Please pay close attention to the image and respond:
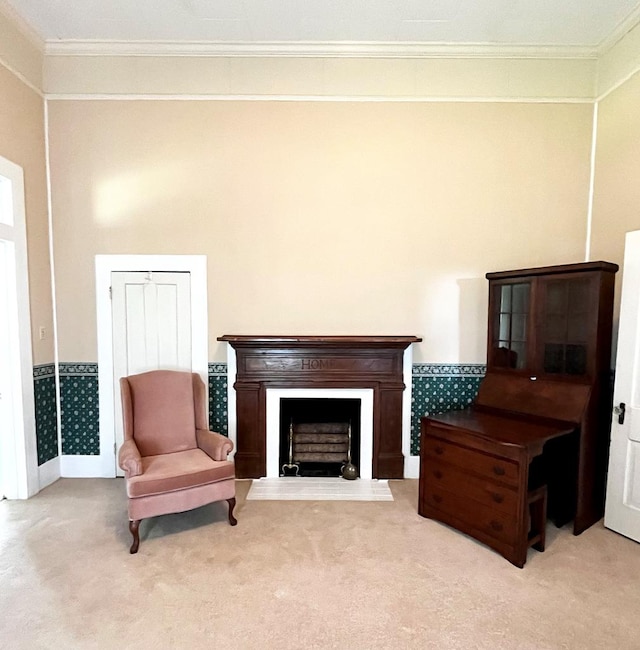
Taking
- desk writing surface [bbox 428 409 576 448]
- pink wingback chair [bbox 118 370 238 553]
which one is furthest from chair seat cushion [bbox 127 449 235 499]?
desk writing surface [bbox 428 409 576 448]

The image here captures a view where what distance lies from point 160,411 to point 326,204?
228cm

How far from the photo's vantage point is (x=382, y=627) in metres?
1.85

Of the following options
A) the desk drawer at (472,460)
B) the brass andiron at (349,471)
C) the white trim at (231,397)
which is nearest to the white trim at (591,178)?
the desk drawer at (472,460)

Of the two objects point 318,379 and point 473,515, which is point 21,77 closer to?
point 318,379

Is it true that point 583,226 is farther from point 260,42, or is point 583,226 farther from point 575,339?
point 260,42

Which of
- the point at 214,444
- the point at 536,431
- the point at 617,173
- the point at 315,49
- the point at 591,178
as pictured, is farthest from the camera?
the point at 591,178

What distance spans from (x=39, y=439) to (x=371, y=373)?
9.65 ft

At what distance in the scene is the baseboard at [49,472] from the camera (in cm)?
329

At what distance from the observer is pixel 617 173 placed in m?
3.15

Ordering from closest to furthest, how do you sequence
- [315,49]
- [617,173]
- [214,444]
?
[214,444]
[617,173]
[315,49]

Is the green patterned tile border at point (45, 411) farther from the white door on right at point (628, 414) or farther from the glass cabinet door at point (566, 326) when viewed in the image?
the white door on right at point (628, 414)

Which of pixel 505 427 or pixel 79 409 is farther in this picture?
pixel 79 409

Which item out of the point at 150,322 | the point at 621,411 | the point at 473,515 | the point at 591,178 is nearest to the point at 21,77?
the point at 150,322

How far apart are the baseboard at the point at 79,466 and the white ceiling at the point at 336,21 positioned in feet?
12.1
